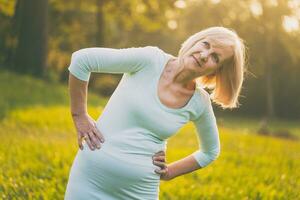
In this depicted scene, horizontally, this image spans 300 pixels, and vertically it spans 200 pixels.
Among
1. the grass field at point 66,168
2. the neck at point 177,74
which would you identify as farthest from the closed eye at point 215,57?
the grass field at point 66,168

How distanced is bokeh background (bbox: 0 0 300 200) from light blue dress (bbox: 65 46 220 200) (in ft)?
3.51

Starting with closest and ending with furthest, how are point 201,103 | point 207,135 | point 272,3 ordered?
point 201,103, point 207,135, point 272,3

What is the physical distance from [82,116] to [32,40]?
1622 cm

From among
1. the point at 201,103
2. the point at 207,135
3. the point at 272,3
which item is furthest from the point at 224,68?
the point at 272,3

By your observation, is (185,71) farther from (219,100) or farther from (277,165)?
(277,165)

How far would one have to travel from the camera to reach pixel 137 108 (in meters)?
3.30

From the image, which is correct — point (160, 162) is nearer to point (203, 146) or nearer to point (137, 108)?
point (137, 108)

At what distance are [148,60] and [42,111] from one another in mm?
10073

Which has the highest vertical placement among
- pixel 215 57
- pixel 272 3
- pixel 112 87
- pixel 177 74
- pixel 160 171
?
pixel 215 57

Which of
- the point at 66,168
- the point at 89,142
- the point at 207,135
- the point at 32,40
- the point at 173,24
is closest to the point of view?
the point at 89,142

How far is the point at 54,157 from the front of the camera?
7.09m

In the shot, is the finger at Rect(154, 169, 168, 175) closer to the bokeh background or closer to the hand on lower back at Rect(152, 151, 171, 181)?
the hand on lower back at Rect(152, 151, 171, 181)

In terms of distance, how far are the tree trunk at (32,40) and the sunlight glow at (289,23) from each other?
54.6 feet

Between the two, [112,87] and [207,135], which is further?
[112,87]
